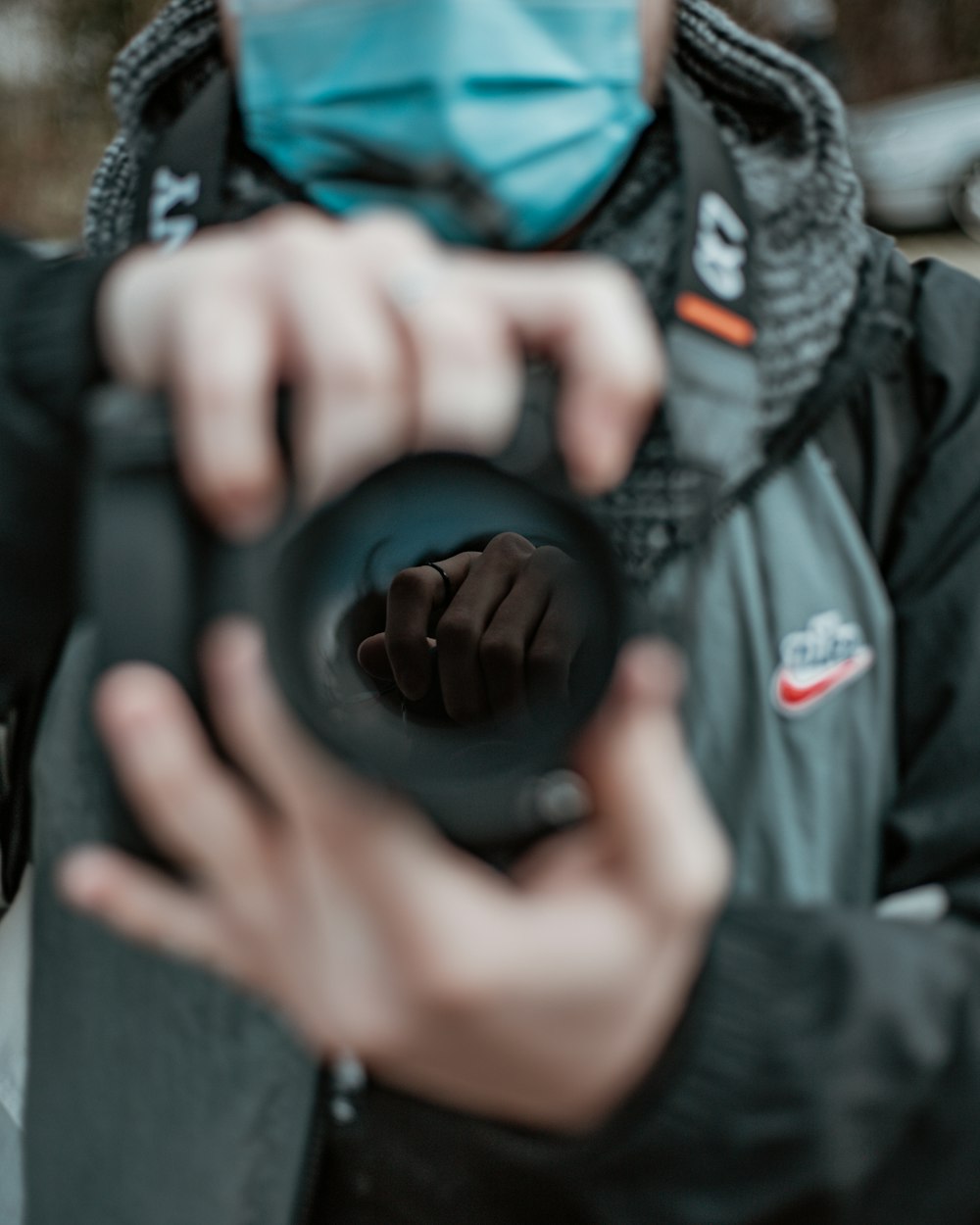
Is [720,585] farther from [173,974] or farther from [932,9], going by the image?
[932,9]

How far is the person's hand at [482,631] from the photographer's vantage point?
2.29 feet

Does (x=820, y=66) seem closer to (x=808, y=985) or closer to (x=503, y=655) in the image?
(x=503, y=655)

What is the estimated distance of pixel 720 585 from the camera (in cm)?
68

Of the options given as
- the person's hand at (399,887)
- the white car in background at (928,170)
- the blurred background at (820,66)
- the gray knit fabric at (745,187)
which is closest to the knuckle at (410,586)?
the gray knit fabric at (745,187)

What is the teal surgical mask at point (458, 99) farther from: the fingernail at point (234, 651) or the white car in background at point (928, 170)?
the white car in background at point (928, 170)

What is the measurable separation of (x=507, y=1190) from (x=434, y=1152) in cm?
5

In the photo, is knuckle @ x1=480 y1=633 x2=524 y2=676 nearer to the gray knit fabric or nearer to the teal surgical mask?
the gray knit fabric

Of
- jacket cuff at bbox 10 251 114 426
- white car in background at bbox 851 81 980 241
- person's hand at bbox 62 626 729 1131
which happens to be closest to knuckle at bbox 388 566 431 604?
jacket cuff at bbox 10 251 114 426

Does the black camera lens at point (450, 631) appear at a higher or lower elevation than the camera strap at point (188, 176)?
lower

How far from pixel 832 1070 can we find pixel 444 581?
1.39 ft

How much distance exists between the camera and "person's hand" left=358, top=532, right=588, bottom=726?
0.70m

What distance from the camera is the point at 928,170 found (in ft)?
15.1

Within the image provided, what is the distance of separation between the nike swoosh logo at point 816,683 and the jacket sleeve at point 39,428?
1.33ft

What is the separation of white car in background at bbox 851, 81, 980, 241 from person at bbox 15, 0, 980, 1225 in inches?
169
